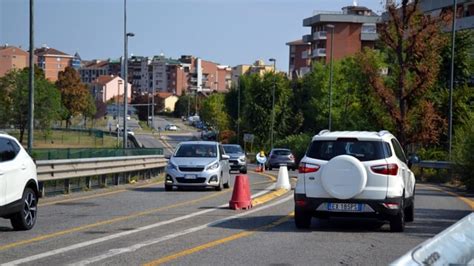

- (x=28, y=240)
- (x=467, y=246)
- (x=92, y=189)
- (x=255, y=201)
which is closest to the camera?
(x=467, y=246)

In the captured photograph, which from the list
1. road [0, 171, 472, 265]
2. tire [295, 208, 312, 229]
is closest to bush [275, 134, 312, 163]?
road [0, 171, 472, 265]

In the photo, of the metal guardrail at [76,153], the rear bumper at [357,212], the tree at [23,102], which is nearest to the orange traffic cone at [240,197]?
the rear bumper at [357,212]

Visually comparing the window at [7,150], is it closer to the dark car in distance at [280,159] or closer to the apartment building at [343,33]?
the dark car in distance at [280,159]

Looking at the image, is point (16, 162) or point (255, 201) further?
point (255, 201)

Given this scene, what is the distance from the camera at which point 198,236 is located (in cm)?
1271

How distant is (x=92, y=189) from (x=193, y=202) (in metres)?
5.53

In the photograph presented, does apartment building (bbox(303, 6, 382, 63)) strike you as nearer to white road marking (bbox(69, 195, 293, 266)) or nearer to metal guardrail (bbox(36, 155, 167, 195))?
metal guardrail (bbox(36, 155, 167, 195))

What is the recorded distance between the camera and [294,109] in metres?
88.7

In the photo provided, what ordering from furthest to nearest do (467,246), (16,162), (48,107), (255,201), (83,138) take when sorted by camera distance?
(83,138) < (48,107) < (255,201) < (16,162) < (467,246)

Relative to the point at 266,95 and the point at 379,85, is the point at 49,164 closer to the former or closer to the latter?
the point at 379,85

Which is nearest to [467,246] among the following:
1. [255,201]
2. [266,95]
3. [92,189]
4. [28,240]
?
[28,240]

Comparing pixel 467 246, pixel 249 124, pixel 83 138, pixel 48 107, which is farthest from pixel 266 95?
pixel 467 246

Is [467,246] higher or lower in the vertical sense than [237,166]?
higher

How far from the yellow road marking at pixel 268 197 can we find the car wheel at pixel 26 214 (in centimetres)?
653
